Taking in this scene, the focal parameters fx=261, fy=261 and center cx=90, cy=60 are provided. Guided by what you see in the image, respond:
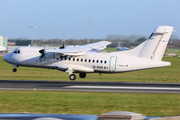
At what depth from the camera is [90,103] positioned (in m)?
17.2

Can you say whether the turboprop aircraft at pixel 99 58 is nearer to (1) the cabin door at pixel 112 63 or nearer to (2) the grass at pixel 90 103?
(1) the cabin door at pixel 112 63

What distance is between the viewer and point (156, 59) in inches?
1135

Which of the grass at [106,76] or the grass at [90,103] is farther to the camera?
the grass at [106,76]

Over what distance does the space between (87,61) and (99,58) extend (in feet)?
4.92

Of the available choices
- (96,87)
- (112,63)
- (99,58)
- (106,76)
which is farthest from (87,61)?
(106,76)

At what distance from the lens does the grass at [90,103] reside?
49.0ft


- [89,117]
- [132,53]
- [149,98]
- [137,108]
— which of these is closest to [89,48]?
[132,53]

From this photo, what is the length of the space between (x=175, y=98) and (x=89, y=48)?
16.9 metres

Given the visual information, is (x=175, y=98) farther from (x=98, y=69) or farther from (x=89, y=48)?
(x=89, y=48)

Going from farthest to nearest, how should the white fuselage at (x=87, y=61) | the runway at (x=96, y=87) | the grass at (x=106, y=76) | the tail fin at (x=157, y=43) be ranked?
the grass at (x=106, y=76), the white fuselage at (x=87, y=61), the tail fin at (x=157, y=43), the runway at (x=96, y=87)

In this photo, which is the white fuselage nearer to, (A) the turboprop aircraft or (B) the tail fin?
(A) the turboprop aircraft

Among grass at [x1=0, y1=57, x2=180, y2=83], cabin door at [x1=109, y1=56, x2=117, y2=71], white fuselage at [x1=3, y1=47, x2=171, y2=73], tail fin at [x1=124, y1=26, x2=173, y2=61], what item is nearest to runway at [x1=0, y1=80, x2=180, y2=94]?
white fuselage at [x1=3, y1=47, x2=171, y2=73]

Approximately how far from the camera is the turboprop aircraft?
28875 mm

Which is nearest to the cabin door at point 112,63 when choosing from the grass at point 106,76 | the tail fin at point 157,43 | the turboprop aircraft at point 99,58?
the turboprop aircraft at point 99,58
